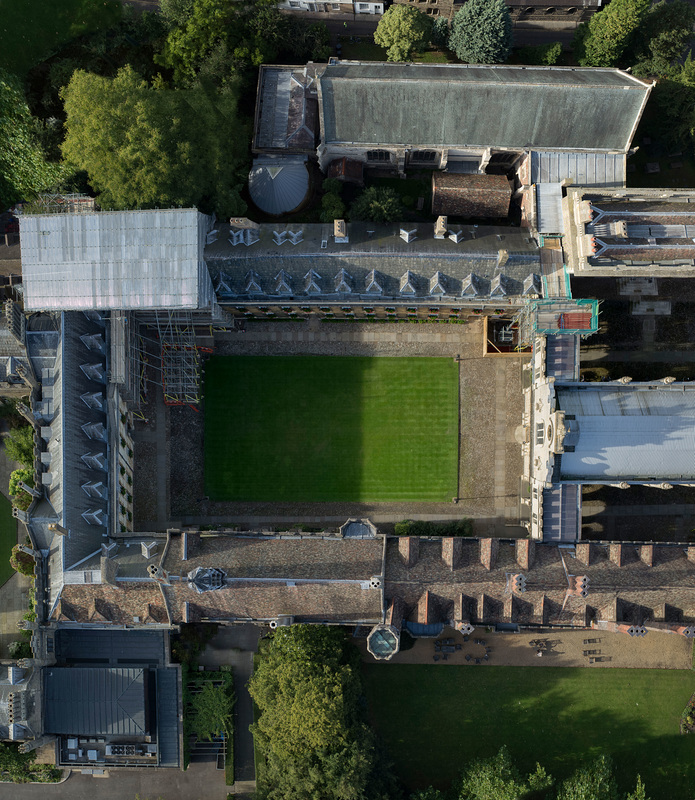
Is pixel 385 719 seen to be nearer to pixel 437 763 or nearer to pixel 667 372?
pixel 437 763

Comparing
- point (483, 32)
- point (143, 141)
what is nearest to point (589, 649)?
point (483, 32)

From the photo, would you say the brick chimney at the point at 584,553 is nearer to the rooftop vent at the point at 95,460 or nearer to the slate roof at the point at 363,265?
the slate roof at the point at 363,265

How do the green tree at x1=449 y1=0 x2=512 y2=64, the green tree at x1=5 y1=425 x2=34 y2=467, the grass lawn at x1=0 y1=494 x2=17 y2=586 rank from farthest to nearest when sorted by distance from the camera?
the grass lawn at x1=0 y1=494 x2=17 y2=586 → the green tree at x1=5 y1=425 x2=34 y2=467 → the green tree at x1=449 y1=0 x2=512 y2=64

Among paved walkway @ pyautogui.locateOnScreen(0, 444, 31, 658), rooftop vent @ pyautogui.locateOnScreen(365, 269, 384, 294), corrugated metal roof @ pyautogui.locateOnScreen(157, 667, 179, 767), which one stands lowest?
corrugated metal roof @ pyautogui.locateOnScreen(157, 667, 179, 767)

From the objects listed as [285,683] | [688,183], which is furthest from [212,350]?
[688,183]

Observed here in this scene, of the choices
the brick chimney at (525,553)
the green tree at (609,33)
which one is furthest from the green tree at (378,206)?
the brick chimney at (525,553)

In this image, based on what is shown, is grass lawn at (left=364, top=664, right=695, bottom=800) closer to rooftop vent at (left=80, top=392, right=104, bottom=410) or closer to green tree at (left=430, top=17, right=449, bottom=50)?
rooftop vent at (left=80, top=392, right=104, bottom=410)

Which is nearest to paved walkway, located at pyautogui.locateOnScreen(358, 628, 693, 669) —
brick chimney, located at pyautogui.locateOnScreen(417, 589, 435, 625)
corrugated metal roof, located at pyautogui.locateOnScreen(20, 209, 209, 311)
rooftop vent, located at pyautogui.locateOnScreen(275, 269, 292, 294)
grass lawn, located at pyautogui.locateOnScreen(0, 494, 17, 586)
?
brick chimney, located at pyautogui.locateOnScreen(417, 589, 435, 625)
